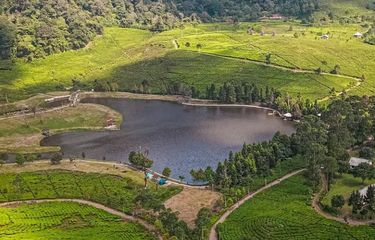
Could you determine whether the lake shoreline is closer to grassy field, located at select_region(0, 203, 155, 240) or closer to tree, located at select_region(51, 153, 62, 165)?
tree, located at select_region(51, 153, 62, 165)

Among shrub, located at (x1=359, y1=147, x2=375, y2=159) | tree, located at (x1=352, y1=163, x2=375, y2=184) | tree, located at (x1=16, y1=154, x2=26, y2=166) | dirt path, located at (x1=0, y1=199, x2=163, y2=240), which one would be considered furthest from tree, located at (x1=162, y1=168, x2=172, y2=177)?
shrub, located at (x1=359, y1=147, x2=375, y2=159)

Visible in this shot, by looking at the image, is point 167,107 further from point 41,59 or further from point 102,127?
point 41,59

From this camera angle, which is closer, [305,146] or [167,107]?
[305,146]

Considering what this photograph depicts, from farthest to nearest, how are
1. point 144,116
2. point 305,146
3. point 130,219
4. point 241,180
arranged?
point 144,116, point 305,146, point 241,180, point 130,219

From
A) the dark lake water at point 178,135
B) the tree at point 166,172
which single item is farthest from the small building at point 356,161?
the tree at point 166,172

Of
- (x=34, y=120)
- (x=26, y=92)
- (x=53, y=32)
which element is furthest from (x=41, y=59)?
(x=34, y=120)

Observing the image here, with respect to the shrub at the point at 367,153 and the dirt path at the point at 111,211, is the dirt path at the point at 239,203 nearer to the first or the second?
the dirt path at the point at 111,211
